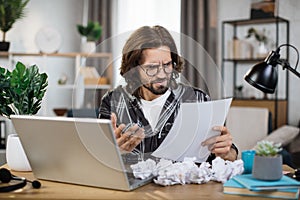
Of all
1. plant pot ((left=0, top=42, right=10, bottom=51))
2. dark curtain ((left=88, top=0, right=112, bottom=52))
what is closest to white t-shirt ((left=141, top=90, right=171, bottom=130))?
plant pot ((left=0, top=42, right=10, bottom=51))

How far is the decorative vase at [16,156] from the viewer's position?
1628 mm

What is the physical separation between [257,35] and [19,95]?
367 centimetres

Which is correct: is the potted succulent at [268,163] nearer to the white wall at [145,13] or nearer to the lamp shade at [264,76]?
the lamp shade at [264,76]

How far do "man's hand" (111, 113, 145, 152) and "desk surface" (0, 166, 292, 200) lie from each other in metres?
0.16

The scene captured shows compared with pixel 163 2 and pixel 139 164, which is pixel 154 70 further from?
pixel 163 2

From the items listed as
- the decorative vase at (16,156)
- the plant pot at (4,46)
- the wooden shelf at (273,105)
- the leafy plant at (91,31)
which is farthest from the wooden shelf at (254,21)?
the decorative vase at (16,156)

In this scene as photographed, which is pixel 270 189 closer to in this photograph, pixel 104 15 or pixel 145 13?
pixel 145 13

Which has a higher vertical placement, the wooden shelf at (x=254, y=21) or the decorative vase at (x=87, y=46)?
the wooden shelf at (x=254, y=21)

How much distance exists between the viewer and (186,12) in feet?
17.7

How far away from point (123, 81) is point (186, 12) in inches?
154

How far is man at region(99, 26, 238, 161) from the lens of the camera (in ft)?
5.06

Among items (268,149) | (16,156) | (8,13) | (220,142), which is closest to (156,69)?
(220,142)

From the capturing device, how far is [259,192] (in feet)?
4.12

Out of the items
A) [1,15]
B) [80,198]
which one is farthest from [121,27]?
[80,198]
